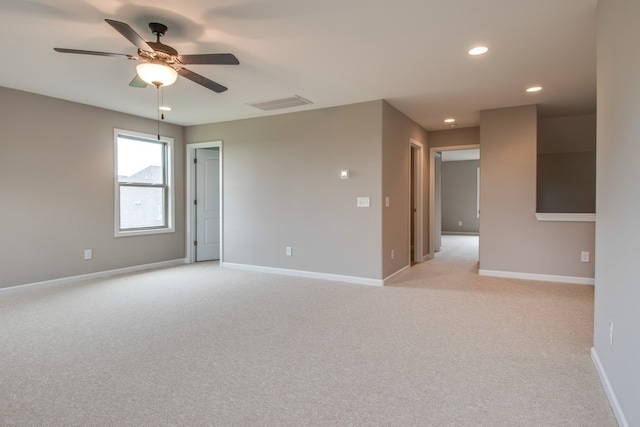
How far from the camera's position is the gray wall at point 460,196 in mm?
11336

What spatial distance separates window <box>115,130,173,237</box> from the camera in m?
5.62

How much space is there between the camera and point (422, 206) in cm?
671

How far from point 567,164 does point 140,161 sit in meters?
7.46

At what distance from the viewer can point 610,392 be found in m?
2.04

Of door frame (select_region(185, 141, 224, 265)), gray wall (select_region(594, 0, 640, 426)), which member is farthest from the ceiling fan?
door frame (select_region(185, 141, 224, 265))

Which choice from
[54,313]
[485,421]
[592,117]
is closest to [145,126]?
[54,313]

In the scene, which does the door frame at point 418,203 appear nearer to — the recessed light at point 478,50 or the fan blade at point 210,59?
the recessed light at point 478,50

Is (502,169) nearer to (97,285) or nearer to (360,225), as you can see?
(360,225)

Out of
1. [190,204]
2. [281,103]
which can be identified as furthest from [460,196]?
[190,204]

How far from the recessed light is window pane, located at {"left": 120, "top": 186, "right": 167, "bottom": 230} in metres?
5.24

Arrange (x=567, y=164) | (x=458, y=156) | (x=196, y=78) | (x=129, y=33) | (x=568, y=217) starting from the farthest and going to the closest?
(x=458, y=156)
(x=567, y=164)
(x=568, y=217)
(x=196, y=78)
(x=129, y=33)

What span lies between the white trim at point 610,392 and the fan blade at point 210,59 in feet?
10.4

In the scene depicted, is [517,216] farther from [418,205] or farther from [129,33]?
[129,33]

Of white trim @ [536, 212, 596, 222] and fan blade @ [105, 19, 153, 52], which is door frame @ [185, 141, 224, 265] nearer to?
fan blade @ [105, 19, 153, 52]
